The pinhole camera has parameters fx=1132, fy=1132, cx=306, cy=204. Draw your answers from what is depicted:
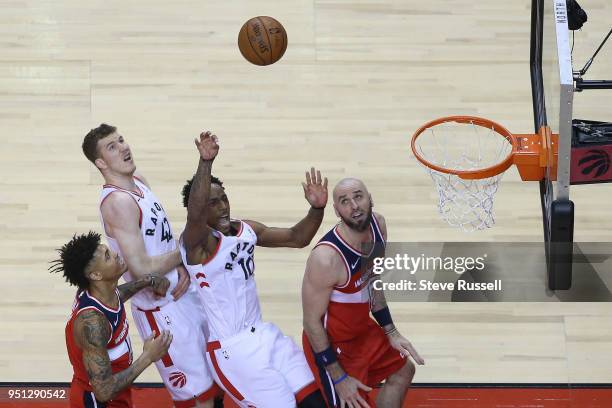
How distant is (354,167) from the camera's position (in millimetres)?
6949

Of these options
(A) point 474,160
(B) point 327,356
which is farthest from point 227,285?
(A) point 474,160

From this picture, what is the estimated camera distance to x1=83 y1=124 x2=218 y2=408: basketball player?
4.90 m

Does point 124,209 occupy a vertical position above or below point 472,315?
above

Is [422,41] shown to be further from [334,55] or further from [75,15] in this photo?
[75,15]

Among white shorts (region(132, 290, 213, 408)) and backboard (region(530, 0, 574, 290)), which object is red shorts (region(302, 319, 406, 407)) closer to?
white shorts (region(132, 290, 213, 408))

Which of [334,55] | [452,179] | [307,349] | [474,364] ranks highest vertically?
[334,55]

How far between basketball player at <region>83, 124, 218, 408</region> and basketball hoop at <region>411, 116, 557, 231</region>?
1216 mm

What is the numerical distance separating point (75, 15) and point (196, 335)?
11.8 ft

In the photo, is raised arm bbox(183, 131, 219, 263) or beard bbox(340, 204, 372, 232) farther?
beard bbox(340, 204, 372, 232)

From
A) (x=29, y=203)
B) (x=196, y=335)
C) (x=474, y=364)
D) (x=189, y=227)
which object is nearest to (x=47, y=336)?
(x=29, y=203)

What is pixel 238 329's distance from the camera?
4863mm

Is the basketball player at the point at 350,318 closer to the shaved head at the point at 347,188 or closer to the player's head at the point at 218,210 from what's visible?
the shaved head at the point at 347,188

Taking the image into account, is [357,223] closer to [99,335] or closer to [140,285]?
[140,285]

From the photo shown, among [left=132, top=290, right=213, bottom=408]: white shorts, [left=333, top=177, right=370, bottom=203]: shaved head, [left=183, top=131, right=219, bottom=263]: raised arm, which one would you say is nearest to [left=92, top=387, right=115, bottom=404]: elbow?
[left=132, top=290, right=213, bottom=408]: white shorts
